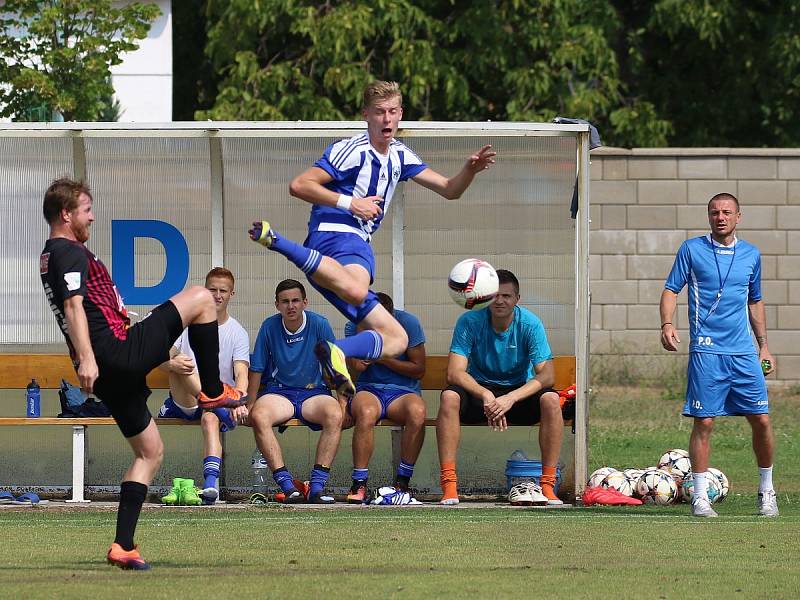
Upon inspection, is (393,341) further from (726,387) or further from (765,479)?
(765,479)

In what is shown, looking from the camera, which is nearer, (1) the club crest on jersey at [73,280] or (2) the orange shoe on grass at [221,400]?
(1) the club crest on jersey at [73,280]

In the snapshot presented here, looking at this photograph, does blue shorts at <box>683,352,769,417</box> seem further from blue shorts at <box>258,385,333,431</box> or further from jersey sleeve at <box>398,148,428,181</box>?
blue shorts at <box>258,385,333,431</box>

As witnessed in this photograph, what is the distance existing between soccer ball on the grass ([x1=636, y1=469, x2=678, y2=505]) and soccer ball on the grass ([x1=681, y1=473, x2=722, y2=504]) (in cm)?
8

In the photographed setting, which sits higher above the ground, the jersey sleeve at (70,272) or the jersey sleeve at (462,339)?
A: the jersey sleeve at (70,272)

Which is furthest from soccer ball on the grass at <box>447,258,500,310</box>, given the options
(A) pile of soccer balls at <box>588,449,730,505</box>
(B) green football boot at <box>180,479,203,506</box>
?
(B) green football boot at <box>180,479,203,506</box>

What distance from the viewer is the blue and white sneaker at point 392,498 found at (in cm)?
1097

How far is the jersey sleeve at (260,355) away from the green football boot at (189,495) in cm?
99

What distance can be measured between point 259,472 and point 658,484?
3033 mm

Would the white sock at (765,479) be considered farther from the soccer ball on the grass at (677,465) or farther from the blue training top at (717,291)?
the soccer ball on the grass at (677,465)

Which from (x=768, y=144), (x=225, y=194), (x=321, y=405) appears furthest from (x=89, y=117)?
(x=768, y=144)

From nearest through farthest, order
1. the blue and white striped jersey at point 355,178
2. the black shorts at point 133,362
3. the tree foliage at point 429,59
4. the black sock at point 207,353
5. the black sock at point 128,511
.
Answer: the black shorts at point 133,362 < the black sock at point 128,511 < the black sock at point 207,353 < the blue and white striped jersey at point 355,178 < the tree foliage at point 429,59

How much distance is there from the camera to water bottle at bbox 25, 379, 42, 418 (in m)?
11.8

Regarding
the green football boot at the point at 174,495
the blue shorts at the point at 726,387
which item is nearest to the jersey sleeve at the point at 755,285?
the blue shorts at the point at 726,387

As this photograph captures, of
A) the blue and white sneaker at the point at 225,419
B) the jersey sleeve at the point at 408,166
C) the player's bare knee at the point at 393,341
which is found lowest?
the blue and white sneaker at the point at 225,419
